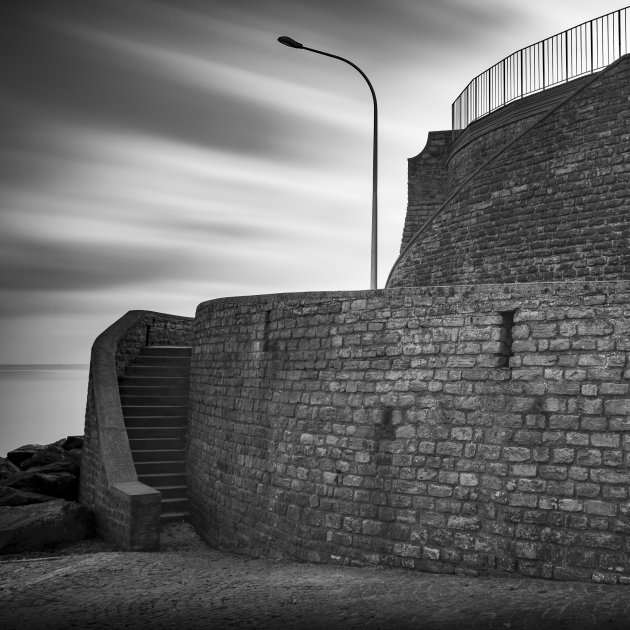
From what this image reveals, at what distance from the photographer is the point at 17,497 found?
12.2m

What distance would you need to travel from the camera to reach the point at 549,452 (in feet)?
22.3

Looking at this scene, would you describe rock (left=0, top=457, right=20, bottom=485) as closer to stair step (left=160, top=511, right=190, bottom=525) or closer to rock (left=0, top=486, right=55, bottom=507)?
rock (left=0, top=486, right=55, bottom=507)

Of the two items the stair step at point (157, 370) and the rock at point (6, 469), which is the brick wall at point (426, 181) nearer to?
the stair step at point (157, 370)

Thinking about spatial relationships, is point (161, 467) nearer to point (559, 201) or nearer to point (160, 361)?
point (160, 361)

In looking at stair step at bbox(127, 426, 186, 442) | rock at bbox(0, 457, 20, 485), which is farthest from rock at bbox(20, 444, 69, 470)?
stair step at bbox(127, 426, 186, 442)

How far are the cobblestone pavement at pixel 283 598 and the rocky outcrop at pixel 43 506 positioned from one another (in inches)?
87.5

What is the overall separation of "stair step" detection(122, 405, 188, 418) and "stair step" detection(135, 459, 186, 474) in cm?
118

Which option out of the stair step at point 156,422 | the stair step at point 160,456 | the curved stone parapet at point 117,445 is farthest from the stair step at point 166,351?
the stair step at point 160,456

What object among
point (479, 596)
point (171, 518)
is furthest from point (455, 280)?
point (479, 596)

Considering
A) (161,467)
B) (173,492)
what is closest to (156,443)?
(161,467)

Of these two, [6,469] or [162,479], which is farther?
[6,469]

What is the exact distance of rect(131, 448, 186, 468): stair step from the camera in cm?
1266

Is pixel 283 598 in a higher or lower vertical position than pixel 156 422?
lower

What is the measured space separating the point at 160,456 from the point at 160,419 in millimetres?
935
